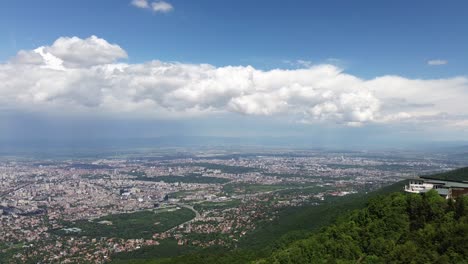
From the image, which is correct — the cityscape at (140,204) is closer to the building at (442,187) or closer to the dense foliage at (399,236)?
the building at (442,187)

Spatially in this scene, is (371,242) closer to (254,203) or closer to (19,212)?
(254,203)

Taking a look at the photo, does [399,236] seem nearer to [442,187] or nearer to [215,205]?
[442,187]

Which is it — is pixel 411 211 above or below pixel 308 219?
above

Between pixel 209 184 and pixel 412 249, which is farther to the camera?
pixel 209 184

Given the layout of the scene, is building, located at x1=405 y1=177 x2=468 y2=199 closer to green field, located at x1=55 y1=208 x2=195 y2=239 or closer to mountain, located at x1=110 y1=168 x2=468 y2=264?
mountain, located at x1=110 y1=168 x2=468 y2=264

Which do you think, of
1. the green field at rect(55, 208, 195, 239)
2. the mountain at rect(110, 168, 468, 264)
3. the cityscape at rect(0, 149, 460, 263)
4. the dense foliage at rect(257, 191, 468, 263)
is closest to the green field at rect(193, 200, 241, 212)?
the cityscape at rect(0, 149, 460, 263)

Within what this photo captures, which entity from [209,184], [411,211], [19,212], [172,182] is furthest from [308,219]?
[172,182]
